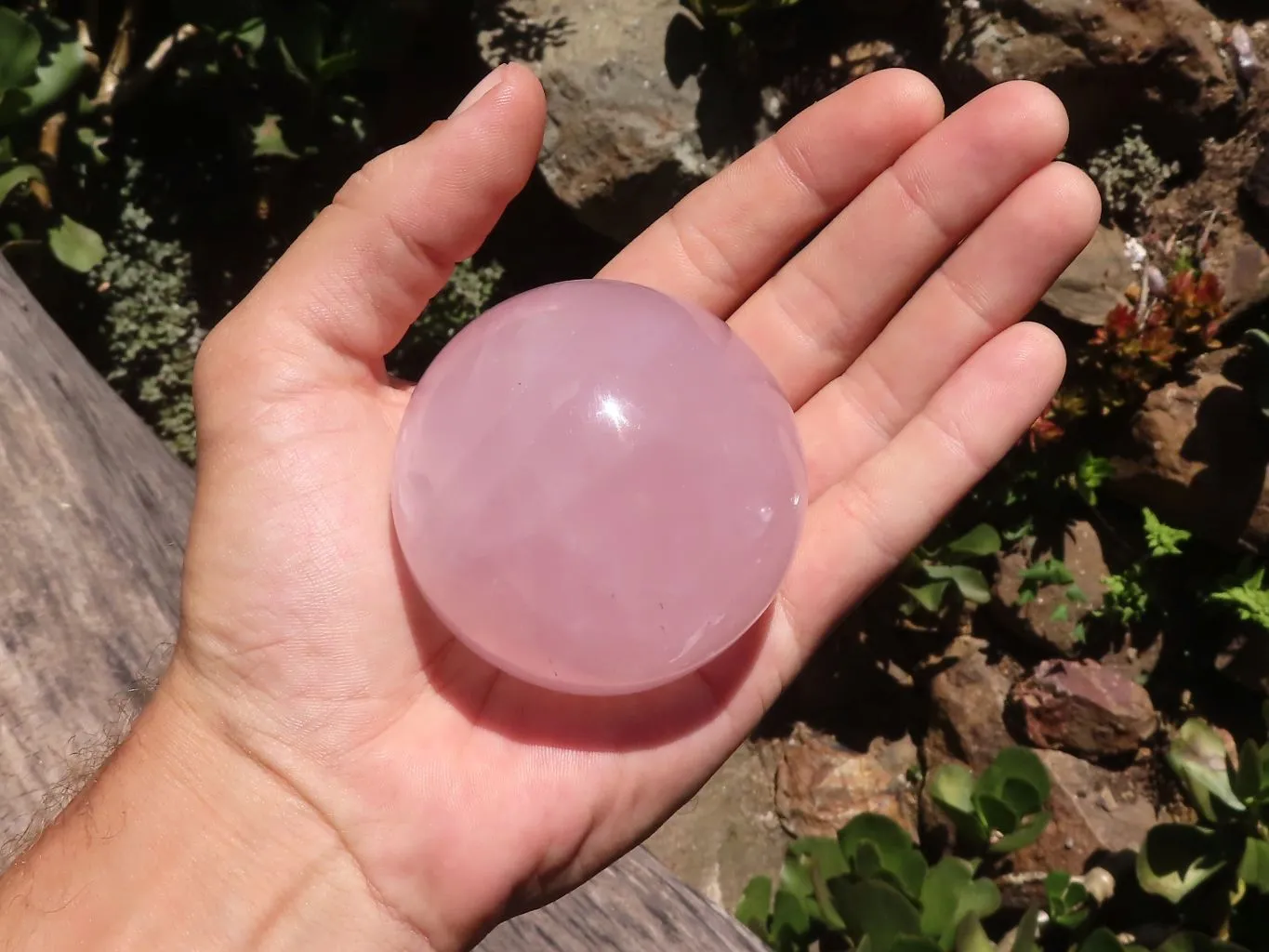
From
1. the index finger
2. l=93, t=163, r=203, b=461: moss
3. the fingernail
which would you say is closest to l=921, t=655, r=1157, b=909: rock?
the index finger

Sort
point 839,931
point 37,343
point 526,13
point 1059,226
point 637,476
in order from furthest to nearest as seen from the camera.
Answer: point 526,13 → point 839,931 → point 37,343 → point 1059,226 → point 637,476

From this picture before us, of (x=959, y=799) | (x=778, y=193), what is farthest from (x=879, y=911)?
(x=778, y=193)

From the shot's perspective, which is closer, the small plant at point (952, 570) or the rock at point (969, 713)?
the small plant at point (952, 570)

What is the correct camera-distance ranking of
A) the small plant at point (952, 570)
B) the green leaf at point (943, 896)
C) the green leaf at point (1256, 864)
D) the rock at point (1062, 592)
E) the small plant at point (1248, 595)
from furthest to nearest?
the rock at point (1062, 592), the small plant at point (952, 570), the small plant at point (1248, 595), the green leaf at point (943, 896), the green leaf at point (1256, 864)

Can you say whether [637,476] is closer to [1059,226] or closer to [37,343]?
[1059,226]

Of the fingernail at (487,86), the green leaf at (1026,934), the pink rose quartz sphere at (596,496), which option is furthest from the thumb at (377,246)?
the green leaf at (1026,934)

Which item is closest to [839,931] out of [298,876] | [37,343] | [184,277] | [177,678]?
[298,876]

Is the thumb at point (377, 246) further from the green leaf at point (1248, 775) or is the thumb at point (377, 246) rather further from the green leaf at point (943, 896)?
the green leaf at point (1248, 775)
